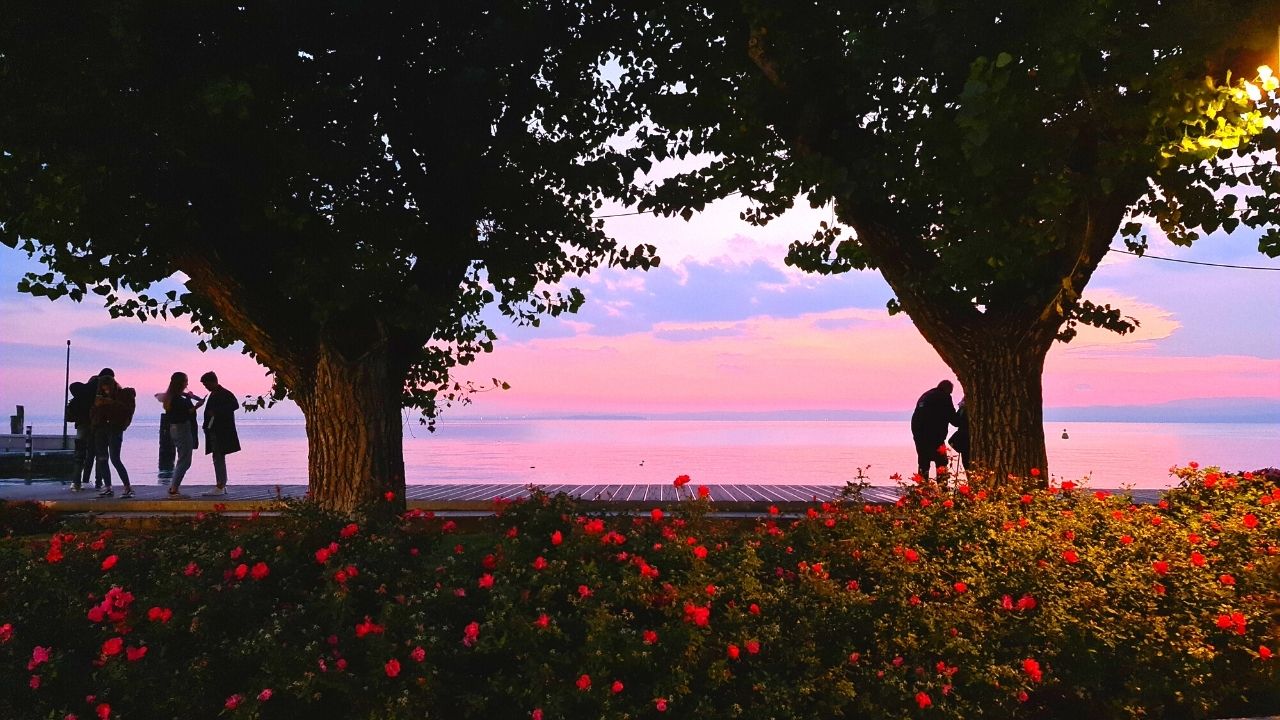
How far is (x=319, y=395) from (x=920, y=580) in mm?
6658

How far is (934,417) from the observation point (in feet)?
48.5

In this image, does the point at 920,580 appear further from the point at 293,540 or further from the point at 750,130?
the point at 750,130


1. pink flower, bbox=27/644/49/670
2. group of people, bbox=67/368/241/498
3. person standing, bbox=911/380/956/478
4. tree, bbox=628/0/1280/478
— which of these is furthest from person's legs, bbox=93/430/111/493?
person standing, bbox=911/380/956/478

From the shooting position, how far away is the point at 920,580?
5.30 metres

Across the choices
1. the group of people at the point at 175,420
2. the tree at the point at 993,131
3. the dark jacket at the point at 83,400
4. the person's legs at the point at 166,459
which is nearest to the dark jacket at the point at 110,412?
the group of people at the point at 175,420

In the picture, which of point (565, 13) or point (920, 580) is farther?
point (565, 13)

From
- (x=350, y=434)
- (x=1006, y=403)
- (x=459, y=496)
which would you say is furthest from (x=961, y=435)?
(x=350, y=434)

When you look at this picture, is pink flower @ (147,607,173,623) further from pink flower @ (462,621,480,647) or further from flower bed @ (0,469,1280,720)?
pink flower @ (462,621,480,647)

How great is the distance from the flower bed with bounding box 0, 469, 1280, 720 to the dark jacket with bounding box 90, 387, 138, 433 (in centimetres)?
1103

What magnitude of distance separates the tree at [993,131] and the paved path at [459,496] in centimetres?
380

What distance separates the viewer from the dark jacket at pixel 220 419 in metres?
15.5

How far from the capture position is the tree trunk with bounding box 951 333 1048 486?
921 centimetres

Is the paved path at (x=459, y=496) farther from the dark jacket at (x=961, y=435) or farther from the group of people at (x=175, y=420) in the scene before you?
the dark jacket at (x=961, y=435)

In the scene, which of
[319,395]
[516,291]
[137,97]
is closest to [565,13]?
[516,291]
